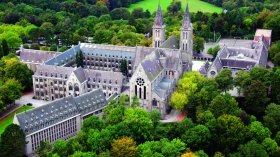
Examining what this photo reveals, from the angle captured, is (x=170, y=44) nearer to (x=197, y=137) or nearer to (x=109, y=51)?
(x=109, y=51)

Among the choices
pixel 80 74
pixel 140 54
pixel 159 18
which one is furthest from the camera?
pixel 159 18

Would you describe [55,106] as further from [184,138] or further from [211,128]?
[211,128]

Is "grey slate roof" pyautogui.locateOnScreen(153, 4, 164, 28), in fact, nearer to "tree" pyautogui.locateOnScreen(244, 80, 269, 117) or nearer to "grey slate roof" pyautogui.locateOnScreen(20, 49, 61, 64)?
"grey slate roof" pyautogui.locateOnScreen(20, 49, 61, 64)

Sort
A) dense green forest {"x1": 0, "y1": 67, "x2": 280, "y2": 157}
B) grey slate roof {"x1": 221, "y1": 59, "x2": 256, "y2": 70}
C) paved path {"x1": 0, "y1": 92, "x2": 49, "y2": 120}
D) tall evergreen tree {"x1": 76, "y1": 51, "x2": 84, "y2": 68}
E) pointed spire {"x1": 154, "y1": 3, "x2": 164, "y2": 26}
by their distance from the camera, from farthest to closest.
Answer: tall evergreen tree {"x1": 76, "y1": 51, "x2": 84, "y2": 68}
pointed spire {"x1": 154, "y1": 3, "x2": 164, "y2": 26}
grey slate roof {"x1": 221, "y1": 59, "x2": 256, "y2": 70}
paved path {"x1": 0, "y1": 92, "x2": 49, "y2": 120}
dense green forest {"x1": 0, "y1": 67, "x2": 280, "y2": 157}

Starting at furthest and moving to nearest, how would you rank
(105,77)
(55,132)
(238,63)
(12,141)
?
(238,63), (105,77), (55,132), (12,141)

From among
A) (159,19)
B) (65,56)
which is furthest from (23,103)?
(159,19)

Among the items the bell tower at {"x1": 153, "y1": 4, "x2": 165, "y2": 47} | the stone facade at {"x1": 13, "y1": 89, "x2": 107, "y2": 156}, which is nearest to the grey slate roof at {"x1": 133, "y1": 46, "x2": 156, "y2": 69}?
the bell tower at {"x1": 153, "y1": 4, "x2": 165, "y2": 47}
